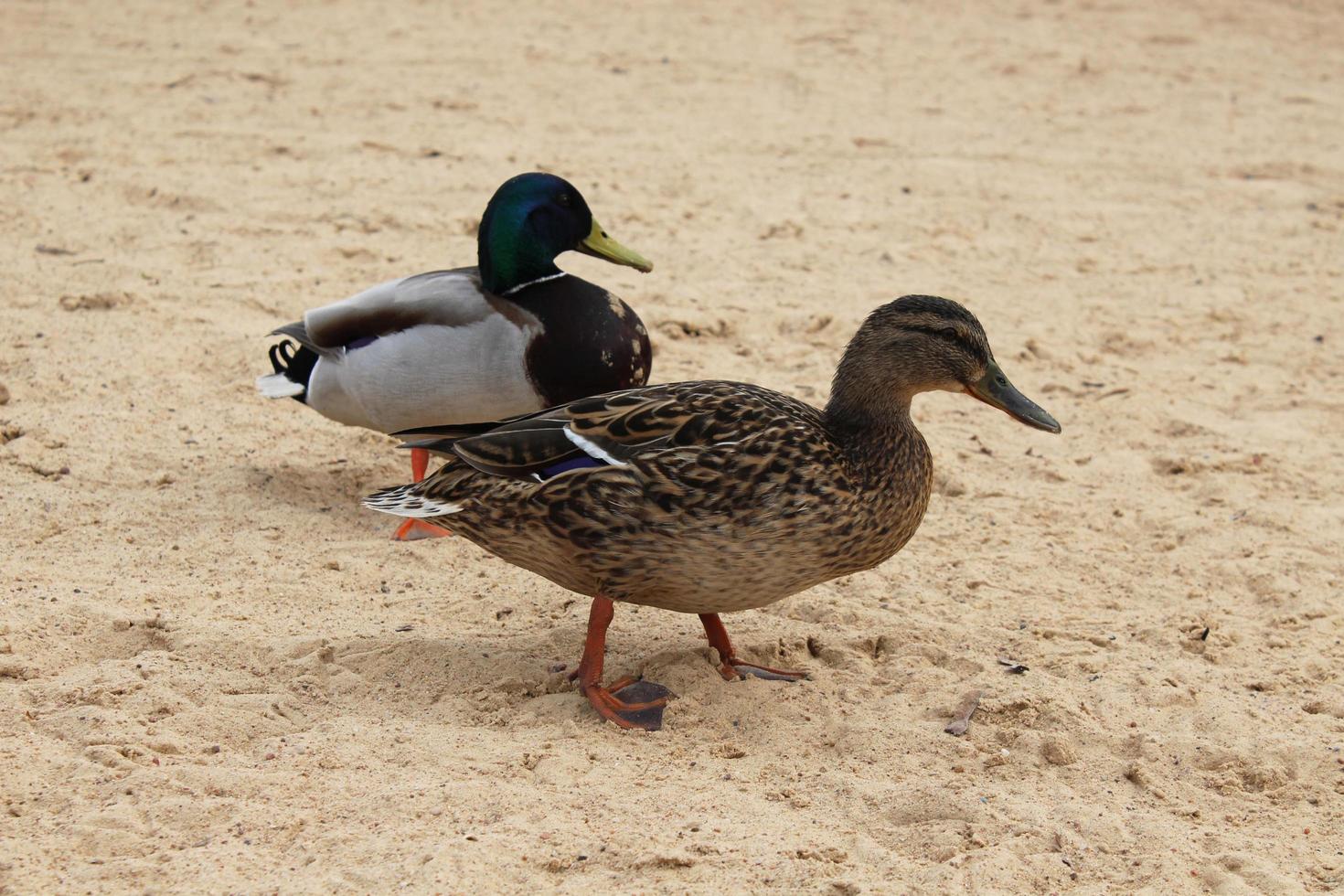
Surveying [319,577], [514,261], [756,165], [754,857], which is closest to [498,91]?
[756,165]

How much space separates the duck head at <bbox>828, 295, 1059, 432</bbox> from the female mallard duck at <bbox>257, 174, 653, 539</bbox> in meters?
1.16

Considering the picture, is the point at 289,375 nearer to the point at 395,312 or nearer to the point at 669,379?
the point at 395,312

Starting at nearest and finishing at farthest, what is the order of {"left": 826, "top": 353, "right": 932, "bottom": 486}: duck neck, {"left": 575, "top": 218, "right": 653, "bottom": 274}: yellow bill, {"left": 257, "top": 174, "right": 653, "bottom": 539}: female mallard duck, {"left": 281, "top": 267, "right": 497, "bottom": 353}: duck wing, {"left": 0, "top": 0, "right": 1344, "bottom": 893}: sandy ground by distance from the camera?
1. {"left": 0, "top": 0, "right": 1344, "bottom": 893}: sandy ground
2. {"left": 826, "top": 353, "right": 932, "bottom": 486}: duck neck
3. {"left": 257, "top": 174, "right": 653, "bottom": 539}: female mallard duck
4. {"left": 281, "top": 267, "right": 497, "bottom": 353}: duck wing
5. {"left": 575, "top": 218, "right": 653, "bottom": 274}: yellow bill

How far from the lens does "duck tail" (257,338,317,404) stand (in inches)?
204

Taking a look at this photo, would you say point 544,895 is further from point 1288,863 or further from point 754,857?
point 1288,863

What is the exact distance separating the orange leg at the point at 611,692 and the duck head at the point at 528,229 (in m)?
1.70

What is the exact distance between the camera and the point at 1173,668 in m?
4.15

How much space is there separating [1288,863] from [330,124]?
6308mm

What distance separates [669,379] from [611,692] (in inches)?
84.1

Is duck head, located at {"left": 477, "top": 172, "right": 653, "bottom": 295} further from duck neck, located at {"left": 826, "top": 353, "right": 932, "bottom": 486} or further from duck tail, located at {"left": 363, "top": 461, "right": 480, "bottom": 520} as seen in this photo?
duck neck, located at {"left": 826, "top": 353, "right": 932, "bottom": 486}

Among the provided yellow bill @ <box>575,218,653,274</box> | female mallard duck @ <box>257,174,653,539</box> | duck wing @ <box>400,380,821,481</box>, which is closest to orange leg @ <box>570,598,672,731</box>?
duck wing @ <box>400,380,821,481</box>

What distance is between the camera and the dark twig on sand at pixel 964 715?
376 centimetres

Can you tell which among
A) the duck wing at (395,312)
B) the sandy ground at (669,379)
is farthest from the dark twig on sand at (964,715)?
the duck wing at (395,312)

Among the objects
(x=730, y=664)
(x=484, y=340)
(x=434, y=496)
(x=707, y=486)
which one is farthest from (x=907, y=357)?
(x=484, y=340)
